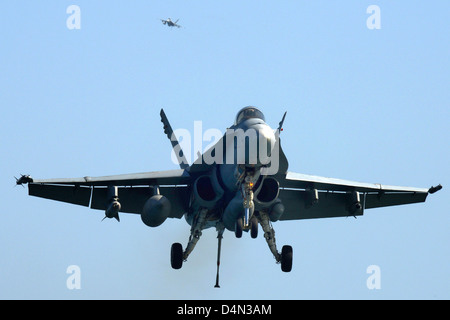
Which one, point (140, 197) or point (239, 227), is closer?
point (239, 227)

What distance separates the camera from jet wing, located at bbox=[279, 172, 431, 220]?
35525 mm

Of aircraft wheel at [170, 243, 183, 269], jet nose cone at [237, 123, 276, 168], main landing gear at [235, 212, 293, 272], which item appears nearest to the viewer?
jet nose cone at [237, 123, 276, 168]

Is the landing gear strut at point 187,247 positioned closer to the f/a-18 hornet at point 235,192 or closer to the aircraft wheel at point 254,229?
the f/a-18 hornet at point 235,192

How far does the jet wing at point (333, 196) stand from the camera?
3553 cm

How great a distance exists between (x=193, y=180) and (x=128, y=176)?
2.19 meters

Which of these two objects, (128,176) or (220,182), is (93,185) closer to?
(128,176)

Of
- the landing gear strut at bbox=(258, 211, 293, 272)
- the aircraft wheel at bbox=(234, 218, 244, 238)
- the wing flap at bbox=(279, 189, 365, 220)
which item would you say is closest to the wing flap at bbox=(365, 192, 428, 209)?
the wing flap at bbox=(279, 189, 365, 220)

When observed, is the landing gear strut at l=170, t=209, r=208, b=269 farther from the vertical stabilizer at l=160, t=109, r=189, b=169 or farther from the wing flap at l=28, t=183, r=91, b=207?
the wing flap at l=28, t=183, r=91, b=207

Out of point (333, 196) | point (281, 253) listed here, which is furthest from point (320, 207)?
point (281, 253)

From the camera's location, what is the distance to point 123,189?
3591cm

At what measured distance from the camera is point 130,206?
36.2m

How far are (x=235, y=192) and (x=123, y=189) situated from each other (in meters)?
4.91

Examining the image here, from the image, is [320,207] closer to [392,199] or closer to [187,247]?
[392,199]
